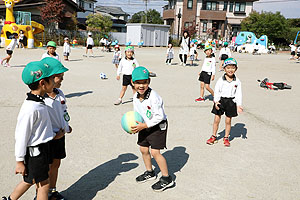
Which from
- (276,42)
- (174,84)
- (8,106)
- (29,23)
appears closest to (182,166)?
(8,106)

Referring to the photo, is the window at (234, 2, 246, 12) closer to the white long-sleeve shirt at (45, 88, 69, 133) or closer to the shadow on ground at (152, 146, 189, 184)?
the shadow on ground at (152, 146, 189, 184)

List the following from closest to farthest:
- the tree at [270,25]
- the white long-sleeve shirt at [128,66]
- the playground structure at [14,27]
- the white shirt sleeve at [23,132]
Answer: the white shirt sleeve at [23,132] → the white long-sleeve shirt at [128,66] → the playground structure at [14,27] → the tree at [270,25]

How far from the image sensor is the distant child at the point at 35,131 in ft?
8.21

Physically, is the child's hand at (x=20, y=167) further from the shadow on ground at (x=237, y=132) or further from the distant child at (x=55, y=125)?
the shadow on ground at (x=237, y=132)

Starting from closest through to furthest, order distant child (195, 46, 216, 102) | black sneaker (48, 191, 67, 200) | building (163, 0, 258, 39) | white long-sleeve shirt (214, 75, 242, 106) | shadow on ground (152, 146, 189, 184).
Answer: black sneaker (48, 191, 67, 200)
shadow on ground (152, 146, 189, 184)
white long-sleeve shirt (214, 75, 242, 106)
distant child (195, 46, 216, 102)
building (163, 0, 258, 39)

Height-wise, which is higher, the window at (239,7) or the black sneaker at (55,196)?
the window at (239,7)

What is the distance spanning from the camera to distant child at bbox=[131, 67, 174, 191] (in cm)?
345

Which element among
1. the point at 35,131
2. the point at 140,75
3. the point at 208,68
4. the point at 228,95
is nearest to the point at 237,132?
the point at 228,95

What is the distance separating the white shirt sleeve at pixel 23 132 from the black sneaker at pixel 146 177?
175cm

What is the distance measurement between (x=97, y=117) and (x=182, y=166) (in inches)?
115

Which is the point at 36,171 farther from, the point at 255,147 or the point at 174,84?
the point at 174,84

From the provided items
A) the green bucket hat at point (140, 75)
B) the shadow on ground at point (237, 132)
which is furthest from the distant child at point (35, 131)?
the shadow on ground at point (237, 132)

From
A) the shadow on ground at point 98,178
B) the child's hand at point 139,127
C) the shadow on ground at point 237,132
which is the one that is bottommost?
the shadow on ground at point 98,178

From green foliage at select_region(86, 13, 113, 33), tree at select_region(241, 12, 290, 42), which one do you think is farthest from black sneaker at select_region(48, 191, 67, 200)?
tree at select_region(241, 12, 290, 42)
